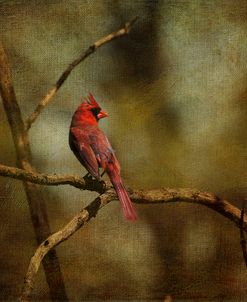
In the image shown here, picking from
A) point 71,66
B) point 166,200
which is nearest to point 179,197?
point 166,200

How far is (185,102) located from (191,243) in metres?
0.50

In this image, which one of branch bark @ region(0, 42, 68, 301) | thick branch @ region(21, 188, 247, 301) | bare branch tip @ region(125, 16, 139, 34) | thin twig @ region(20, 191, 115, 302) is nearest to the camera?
thin twig @ region(20, 191, 115, 302)

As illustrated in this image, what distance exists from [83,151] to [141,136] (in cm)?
24

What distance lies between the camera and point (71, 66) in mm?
2121

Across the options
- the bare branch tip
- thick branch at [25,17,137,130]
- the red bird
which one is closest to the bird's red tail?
the red bird

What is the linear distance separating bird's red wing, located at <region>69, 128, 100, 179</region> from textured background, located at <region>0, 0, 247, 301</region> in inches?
1.5

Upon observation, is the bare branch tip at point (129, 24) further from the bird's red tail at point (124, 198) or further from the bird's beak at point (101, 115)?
the bird's red tail at point (124, 198)

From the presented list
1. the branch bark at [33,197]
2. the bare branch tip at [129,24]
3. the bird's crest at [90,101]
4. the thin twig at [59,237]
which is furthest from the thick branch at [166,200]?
the bare branch tip at [129,24]

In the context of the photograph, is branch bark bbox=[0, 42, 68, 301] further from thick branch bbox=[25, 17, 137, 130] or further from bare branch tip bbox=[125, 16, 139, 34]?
bare branch tip bbox=[125, 16, 139, 34]

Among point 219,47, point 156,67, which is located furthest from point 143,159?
point 219,47

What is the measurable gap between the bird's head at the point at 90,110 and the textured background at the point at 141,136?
0.03m

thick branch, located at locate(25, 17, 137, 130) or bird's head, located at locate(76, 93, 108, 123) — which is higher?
thick branch, located at locate(25, 17, 137, 130)

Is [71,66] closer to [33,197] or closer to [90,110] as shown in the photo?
[90,110]

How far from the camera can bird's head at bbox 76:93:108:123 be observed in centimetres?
206
